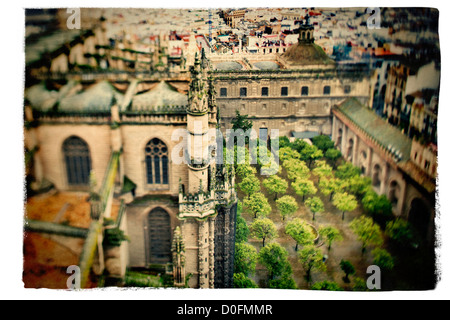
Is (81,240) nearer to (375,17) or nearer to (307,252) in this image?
(307,252)

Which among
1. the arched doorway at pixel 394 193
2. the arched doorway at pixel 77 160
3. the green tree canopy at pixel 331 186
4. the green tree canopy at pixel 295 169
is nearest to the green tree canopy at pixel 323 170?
the green tree canopy at pixel 331 186

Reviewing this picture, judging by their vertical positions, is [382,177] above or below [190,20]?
below

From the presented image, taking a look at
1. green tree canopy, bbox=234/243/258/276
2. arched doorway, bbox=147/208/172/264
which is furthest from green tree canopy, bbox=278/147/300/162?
arched doorway, bbox=147/208/172/264

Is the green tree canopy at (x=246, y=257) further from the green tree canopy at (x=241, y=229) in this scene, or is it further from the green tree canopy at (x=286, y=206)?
the green tree canopy at (x=286, y=206)

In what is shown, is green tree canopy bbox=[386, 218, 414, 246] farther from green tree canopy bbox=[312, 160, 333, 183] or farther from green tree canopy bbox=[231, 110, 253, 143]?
green tree canopy bbox=[231, 110, 253, 143]

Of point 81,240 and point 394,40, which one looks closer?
point 81,240

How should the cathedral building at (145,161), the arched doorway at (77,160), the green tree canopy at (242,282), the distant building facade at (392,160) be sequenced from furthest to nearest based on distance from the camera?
1. the green tree canopy at (242,282)
2. the distant building facade at (392,160)
3. the arched doorway at (77,160)
4. the cathedral building at (145,161)

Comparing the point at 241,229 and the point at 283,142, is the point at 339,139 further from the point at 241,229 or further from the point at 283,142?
the point at 241,229

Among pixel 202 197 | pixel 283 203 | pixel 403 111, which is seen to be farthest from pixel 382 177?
pixel 202 197
